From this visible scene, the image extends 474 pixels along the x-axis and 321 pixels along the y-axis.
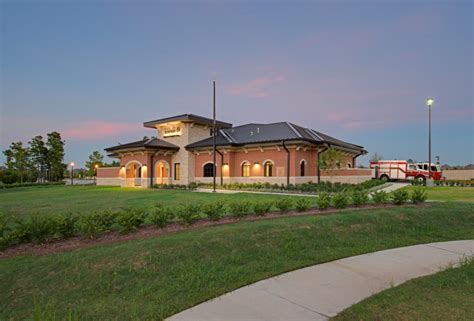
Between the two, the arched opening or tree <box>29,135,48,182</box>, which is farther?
tree <box>29,135,48,182</box>

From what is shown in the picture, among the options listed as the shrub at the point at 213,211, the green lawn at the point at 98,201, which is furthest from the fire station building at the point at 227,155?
the shrub at the point at 213,211

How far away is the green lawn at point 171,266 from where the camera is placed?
3.94 metres

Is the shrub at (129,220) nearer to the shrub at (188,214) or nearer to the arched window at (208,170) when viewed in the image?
the shrub at (188,214)

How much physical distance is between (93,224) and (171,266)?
3.20 m

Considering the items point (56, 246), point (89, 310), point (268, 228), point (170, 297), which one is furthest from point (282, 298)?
point (56, 246)

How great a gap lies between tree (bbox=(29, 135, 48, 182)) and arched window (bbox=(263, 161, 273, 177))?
4365cm

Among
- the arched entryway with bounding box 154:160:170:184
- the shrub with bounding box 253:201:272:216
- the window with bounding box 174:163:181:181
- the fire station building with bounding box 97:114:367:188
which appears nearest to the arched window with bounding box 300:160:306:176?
the fire station building with bounding box 97:114:367:188

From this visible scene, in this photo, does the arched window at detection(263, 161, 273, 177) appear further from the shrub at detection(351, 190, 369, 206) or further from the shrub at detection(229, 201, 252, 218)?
the shrub at detection(229, 201, 252, 218)

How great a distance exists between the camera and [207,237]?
6336 mm

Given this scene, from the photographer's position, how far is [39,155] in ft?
162

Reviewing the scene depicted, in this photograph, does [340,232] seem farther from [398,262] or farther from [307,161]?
[307,161]

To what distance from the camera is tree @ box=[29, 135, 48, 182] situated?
48562mm

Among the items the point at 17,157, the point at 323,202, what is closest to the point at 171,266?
the point at 323,202

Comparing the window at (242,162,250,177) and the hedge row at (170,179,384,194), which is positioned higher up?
the window at (242,162,250,177)
